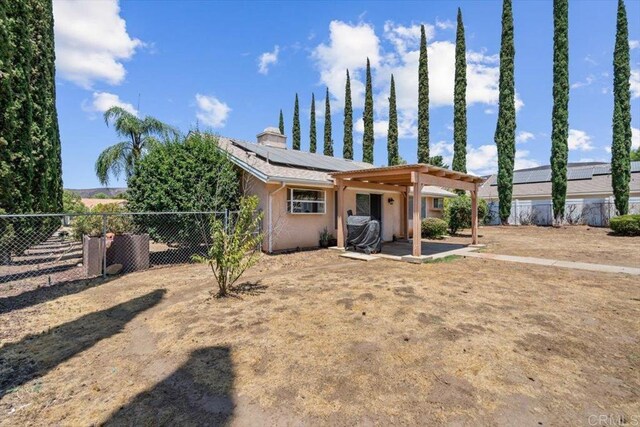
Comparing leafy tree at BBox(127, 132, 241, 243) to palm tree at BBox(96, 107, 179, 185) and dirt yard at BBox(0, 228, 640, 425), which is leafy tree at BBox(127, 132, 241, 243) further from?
palm tree at BBox(96, 107, 179, 185)

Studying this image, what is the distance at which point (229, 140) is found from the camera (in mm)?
13586

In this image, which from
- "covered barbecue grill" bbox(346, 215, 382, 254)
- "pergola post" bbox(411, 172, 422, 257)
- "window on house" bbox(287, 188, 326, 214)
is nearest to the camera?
"pergola post" bbox(411, 172, 422, 257)

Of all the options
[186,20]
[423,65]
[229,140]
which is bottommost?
[229,140]

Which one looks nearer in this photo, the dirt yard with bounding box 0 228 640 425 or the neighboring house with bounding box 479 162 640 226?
the dirt yard with bounding box 0 228 640 425

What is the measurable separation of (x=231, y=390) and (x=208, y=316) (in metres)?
2.08

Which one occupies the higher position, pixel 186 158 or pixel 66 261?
pixel 186 158

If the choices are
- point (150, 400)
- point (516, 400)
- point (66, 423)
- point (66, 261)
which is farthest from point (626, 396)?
point (66, 261)

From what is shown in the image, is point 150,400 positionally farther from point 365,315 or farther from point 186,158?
point 186,158

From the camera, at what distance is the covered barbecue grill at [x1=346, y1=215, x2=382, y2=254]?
1035 cm

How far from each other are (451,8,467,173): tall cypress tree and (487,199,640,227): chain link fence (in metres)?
4.93

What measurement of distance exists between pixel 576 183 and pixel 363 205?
2285 centimetres

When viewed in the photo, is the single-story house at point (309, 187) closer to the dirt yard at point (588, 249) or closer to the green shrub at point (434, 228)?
the green shrub at point (434, 228)

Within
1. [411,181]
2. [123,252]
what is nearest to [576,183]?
[411,181]

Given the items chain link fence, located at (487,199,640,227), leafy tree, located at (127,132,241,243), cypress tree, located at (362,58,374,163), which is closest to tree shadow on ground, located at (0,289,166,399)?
leafy tree, located at (127,132,241,243)
